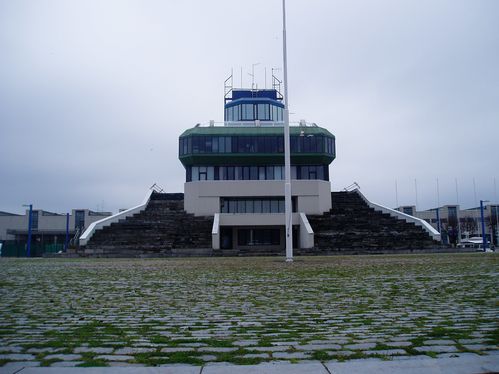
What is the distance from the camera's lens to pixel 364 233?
123 feet

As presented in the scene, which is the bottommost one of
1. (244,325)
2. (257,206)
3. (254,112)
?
(244,325)

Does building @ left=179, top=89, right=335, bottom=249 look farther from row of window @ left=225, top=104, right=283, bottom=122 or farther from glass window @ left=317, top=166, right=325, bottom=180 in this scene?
row of window @ left=225, top=104, right=283, bottom=122

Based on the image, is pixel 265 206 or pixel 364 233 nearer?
pixel 364 233

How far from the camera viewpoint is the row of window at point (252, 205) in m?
45.1

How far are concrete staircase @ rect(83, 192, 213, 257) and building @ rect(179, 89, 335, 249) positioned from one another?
2.21 meters

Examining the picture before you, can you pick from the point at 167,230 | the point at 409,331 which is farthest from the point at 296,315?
the point at 167,230

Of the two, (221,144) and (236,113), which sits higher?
(236,113)

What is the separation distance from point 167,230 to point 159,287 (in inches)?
1145

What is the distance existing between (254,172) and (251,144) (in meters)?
2.98

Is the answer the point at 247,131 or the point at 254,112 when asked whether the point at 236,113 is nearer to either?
the point at 254,112

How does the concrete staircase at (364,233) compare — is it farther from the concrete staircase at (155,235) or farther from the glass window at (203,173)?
the glass window at (203,173)

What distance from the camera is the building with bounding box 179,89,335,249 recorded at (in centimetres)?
4384

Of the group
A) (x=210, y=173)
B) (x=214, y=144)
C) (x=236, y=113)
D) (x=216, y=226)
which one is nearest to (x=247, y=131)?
(x=214, y=144)

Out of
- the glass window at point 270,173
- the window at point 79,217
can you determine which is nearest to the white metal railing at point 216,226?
the glass window at point 270,173
